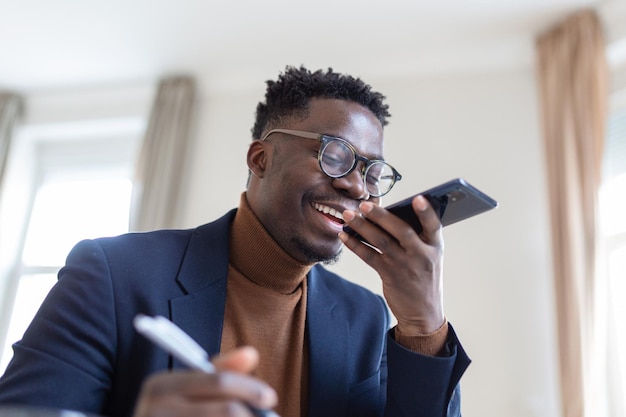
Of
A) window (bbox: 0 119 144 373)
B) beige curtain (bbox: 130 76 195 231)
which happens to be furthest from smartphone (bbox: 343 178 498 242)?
window (bbox: 0 119 144 373)

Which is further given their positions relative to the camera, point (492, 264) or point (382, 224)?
point (492, 264)

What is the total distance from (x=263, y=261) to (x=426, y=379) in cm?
44

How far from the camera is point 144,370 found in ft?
3.49

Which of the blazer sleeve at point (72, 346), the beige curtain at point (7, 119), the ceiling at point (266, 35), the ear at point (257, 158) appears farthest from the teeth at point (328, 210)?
the beige curtain at point (7, 119)

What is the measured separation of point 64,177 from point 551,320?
10.3ft

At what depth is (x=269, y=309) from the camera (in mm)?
1324

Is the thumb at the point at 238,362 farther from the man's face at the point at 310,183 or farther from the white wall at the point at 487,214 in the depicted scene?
the white wall at the point at 487,214

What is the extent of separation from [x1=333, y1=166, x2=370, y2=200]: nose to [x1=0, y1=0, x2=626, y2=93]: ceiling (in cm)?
186

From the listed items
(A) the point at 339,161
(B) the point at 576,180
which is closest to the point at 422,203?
(A) the point at 339,161

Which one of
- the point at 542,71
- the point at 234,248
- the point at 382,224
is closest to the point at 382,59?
the point at 542,71

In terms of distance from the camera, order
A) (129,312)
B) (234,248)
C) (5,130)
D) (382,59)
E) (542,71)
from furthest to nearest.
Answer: (5,130) → (382,59) → (542,71) → (234,248) → (129,312)

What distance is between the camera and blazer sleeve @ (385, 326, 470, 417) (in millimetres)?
1092

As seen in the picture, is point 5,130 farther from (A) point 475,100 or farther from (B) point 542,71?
(B) point 542,71

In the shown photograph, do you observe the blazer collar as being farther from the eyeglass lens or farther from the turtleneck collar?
the eyeglass lens
